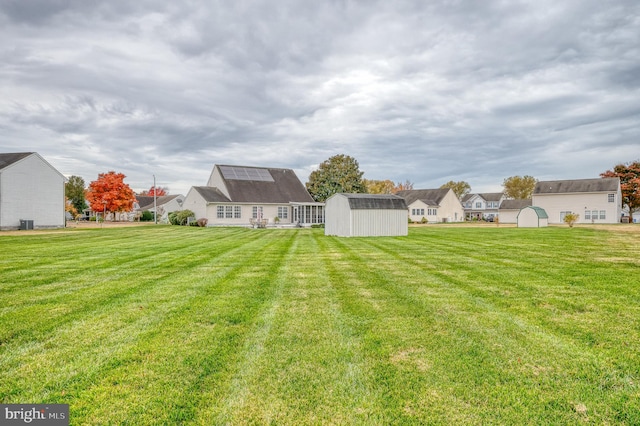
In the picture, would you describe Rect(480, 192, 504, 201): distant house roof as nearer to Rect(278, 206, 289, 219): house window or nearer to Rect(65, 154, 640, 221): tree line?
Rect(65, 154, 640, 221): tree line

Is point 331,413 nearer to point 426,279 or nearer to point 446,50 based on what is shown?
point 426,279

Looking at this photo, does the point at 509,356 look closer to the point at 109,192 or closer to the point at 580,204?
the point at 109,192

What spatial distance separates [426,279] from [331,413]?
5.76 metres

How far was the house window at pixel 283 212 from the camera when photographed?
3944cm

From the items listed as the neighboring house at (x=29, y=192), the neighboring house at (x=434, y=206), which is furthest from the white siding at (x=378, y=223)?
the neighboring house at (x=434, y=206)

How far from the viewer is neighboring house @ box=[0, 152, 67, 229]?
2883cm

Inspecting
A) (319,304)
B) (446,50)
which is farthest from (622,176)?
(319,304)

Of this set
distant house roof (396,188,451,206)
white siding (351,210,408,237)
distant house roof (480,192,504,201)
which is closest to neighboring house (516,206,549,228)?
distant house roof (396,188,451,206)

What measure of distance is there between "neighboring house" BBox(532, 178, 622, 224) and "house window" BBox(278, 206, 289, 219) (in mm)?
39591

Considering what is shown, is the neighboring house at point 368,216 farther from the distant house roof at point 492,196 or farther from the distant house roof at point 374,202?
the distant house roof at point 492,196

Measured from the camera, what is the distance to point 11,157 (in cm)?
3027

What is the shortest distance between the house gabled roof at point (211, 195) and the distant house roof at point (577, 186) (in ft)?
154

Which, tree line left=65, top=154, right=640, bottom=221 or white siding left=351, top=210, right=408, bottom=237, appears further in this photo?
tree line left=65, top=154, right=640, bottom=221

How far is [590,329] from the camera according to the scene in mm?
4625
